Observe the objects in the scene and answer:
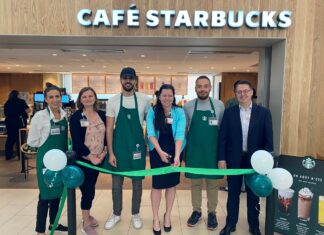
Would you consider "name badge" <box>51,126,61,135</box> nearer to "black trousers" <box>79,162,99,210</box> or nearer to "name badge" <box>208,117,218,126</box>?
"black trousers" <box>79,162,99,210</box>

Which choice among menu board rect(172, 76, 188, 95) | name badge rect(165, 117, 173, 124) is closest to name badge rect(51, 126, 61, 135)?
name badge rect(165, 117, 173, 124)

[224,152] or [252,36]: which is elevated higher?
[252,36]

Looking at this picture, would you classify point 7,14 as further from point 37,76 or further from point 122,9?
point 37,76

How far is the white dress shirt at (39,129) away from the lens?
2.23 metres

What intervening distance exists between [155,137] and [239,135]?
764mm

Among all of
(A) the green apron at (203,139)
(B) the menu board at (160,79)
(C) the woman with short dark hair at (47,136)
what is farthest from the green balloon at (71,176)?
(B) the menu board at (160,79)

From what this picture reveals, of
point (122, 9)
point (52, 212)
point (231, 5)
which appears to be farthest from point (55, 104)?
point (231, 5)

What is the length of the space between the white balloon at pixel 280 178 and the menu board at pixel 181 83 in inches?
427

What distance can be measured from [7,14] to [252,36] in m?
2.86

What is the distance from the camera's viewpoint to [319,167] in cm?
225

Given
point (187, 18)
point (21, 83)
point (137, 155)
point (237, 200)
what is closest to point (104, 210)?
point (137, 155)

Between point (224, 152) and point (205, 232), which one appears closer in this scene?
point (224, 152)

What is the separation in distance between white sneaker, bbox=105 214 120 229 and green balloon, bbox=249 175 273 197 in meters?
1.61

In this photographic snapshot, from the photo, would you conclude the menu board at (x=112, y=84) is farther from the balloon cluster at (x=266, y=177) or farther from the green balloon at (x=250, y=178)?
the balloon cluster at (x=266, y=177)
